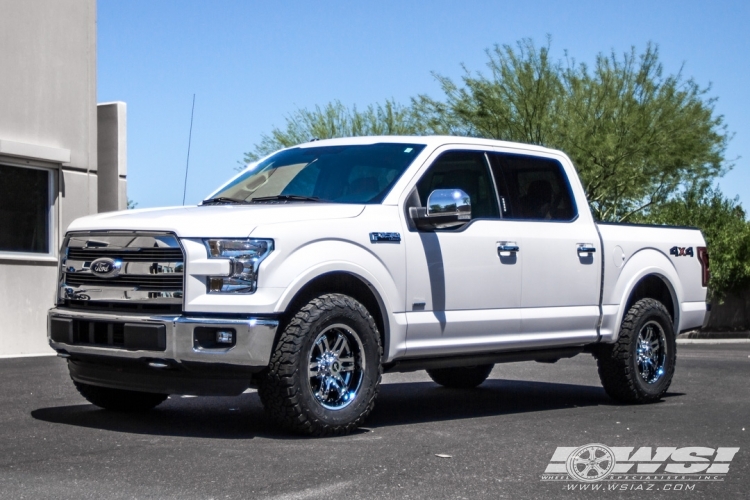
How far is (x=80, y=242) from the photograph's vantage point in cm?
757

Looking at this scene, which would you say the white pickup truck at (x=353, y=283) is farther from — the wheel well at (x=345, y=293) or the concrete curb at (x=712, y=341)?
the concrete curb at (x=712, y=341)

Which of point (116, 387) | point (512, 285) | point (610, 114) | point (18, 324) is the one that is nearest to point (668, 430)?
point (512, 285)

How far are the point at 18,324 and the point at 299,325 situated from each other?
10.4 m

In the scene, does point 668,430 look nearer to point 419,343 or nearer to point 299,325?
point 419,343

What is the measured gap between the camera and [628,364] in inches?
382

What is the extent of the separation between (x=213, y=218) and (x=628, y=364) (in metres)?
4.25

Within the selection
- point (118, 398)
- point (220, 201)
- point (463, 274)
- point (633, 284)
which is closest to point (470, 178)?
point (463, 274)

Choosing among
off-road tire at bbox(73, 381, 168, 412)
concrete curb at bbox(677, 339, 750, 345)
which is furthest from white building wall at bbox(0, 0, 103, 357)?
concrete curb at bbox(677, 339, 750, 345)

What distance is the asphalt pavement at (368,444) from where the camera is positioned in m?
5.59

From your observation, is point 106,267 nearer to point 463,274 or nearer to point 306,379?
point 306,379

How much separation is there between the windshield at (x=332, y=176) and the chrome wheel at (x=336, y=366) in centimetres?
106

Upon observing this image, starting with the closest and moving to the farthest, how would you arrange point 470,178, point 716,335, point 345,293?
1. point 345,293
2. point 470,178
3. point 716,335

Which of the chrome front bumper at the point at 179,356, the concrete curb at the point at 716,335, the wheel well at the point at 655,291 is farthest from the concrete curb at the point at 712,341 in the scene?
the chrome front bumper at the point at 179,356

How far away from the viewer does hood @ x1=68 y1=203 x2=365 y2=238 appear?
6965mm
